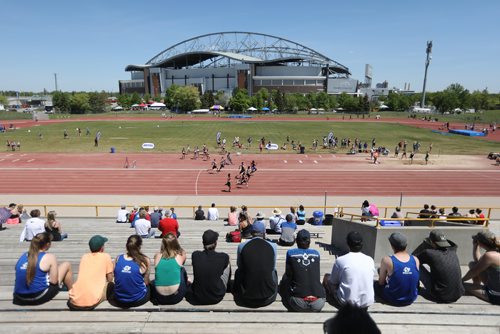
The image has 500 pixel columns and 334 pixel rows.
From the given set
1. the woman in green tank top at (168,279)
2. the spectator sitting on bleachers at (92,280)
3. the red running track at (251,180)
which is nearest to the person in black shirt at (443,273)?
the woman in green tank top at (168,279)

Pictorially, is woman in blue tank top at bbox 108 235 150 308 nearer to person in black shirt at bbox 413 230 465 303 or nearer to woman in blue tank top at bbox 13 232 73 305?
woman in blue tank top at bbox 13 232 73 305

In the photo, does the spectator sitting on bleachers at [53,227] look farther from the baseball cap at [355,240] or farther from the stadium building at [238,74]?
the stadium building at [238,74]

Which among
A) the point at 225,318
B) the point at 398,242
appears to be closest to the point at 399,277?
the point at 398,242

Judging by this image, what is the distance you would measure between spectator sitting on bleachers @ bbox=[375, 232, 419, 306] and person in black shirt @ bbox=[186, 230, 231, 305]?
2319 millimetres

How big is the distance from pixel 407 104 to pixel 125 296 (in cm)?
13074

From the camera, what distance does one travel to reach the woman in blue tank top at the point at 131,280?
15.3ft

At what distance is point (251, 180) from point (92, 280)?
21864mm

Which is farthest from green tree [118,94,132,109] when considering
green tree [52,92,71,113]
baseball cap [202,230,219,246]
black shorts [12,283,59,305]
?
baseball cap [202,230,219,246]

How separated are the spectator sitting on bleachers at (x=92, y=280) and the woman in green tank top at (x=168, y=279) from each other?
2.26 ft

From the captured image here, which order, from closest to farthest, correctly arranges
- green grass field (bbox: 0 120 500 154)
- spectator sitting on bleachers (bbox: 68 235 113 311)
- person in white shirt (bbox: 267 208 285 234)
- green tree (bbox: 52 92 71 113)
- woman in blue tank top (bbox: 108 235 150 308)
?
spectator sitting on bleachers (bbox: 68 235 113 311) < woman in blue tank top (bbox: 108 235 150 308) < person in white shirt (bbox: 267 208 285 234) < green grass field (bbox: 0 120 500 154) < green tree (bbox: 52 92 71 113)

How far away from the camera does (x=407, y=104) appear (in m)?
120

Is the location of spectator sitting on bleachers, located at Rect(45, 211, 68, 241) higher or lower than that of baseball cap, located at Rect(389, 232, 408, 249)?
lower

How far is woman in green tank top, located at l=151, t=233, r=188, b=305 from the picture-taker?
4777 millimetres

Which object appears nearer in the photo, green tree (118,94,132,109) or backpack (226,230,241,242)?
backpack (226,230,241,242)
